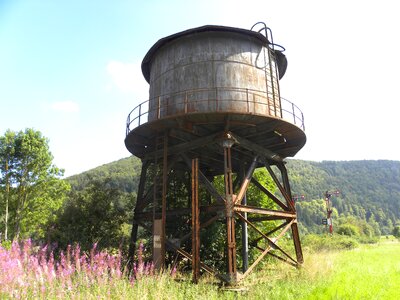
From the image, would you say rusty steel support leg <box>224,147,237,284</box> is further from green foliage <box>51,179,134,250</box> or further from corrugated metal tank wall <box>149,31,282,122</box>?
green foliage <box>51,179,134,250</box>

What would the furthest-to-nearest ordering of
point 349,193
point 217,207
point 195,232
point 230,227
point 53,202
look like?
point 349,193
point 53,202
point 217,207
point 195,232
point 230,227

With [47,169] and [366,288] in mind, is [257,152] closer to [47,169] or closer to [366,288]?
[366,288]

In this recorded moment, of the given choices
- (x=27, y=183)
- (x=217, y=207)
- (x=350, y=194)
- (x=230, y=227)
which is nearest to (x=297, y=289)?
(x=230, y=227)

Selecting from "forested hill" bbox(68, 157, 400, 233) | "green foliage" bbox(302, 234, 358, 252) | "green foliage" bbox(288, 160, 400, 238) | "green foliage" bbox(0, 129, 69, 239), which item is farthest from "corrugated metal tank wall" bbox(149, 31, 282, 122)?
"green foliage" bbox(288, 160, 400, 238)

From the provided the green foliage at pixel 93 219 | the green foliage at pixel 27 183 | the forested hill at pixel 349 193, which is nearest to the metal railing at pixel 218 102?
the green foliage at pixel 93 219

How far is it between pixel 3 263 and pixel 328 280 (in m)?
9.91

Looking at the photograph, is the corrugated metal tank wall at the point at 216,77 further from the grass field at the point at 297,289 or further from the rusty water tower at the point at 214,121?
the grass field at the point at 297,289

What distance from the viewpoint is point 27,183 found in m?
26.1

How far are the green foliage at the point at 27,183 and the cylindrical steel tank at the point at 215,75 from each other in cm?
1603

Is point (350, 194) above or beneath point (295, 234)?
above

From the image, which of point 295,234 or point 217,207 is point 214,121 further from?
point 295,234

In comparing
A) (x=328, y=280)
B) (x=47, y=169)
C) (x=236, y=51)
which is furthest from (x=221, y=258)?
(x=47, y=169)

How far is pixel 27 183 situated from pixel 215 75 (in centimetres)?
1995

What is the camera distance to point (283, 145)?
14.9m
